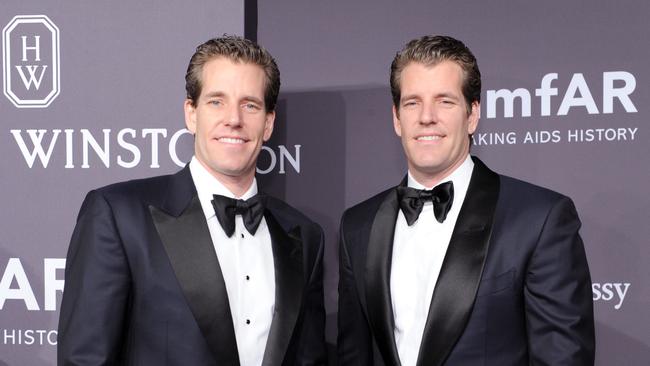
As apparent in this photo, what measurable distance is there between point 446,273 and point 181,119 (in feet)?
4.22

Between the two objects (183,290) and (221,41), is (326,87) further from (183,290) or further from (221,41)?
(183,290)

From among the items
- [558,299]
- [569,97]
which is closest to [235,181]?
[558,299]

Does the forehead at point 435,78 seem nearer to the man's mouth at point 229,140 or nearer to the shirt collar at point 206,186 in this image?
the man's mouth at point 229,140

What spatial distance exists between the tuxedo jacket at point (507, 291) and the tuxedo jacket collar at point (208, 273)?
0.27 meters

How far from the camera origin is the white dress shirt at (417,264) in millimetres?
2404

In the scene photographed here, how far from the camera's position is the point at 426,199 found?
2.48 metres

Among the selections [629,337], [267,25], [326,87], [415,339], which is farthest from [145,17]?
[629,337]

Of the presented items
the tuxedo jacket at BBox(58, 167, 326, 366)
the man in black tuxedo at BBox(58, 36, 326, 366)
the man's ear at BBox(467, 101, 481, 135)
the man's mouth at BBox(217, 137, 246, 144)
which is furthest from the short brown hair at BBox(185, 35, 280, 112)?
the man's ear at BBox(467, 101, 481, 135)

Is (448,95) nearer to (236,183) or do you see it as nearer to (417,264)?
(417,264)

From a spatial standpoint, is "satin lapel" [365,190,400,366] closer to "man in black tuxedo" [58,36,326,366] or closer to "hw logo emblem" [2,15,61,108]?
"man in black tuxedo" [58,36,326,366]

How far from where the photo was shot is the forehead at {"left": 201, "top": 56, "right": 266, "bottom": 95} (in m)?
2.46

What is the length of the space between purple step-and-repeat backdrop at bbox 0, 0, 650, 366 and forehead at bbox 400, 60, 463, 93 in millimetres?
742

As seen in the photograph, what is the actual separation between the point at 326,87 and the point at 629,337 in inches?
61.3

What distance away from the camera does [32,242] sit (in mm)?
3082
